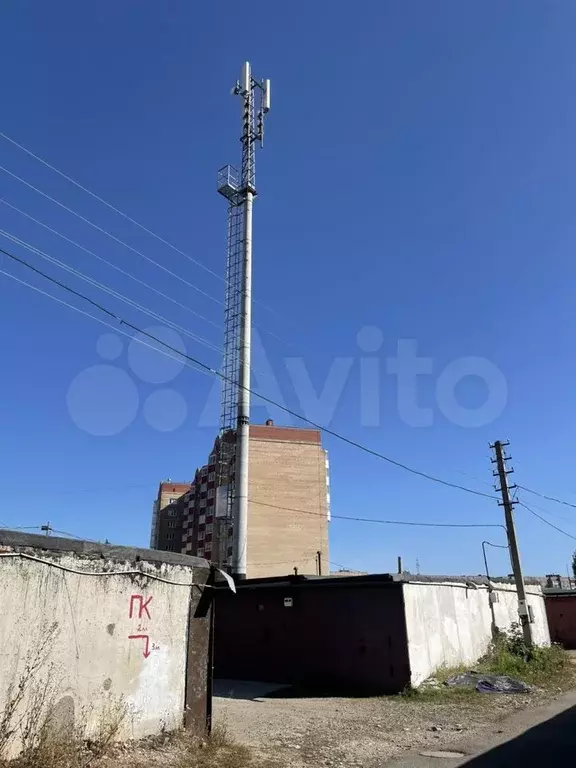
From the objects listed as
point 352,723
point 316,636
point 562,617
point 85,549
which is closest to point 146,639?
point 85,549

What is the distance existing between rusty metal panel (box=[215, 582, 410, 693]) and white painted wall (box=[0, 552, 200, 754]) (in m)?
8.41

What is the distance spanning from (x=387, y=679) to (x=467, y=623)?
5353mm

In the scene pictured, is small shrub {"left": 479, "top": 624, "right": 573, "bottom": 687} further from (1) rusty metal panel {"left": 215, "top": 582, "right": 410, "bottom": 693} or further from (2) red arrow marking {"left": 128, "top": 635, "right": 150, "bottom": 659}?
(2) red arrow marking {"left": 128, "top": 635, "right": 150, "bottom": 659}

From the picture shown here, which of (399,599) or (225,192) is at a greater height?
(225,192)

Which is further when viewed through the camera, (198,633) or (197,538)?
(197,538)

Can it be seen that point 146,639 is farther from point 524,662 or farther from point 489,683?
point 524,662

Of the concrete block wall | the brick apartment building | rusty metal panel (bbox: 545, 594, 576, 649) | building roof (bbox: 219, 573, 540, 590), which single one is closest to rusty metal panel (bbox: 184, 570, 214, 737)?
the concrete block wall

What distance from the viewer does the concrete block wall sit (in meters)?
5.95

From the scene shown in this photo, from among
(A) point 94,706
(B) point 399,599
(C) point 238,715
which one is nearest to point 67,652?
(A) point 94,706

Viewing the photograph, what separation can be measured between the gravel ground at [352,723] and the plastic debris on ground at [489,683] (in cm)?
62

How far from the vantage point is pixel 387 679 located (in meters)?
14.6

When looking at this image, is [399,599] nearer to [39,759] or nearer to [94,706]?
[94,706]

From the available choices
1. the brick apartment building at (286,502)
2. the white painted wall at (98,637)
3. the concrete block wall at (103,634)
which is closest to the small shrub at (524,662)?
the concrete block wall at (103,634)

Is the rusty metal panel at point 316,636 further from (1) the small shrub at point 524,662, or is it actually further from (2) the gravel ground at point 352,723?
(1) the small shrub at point 524,662
